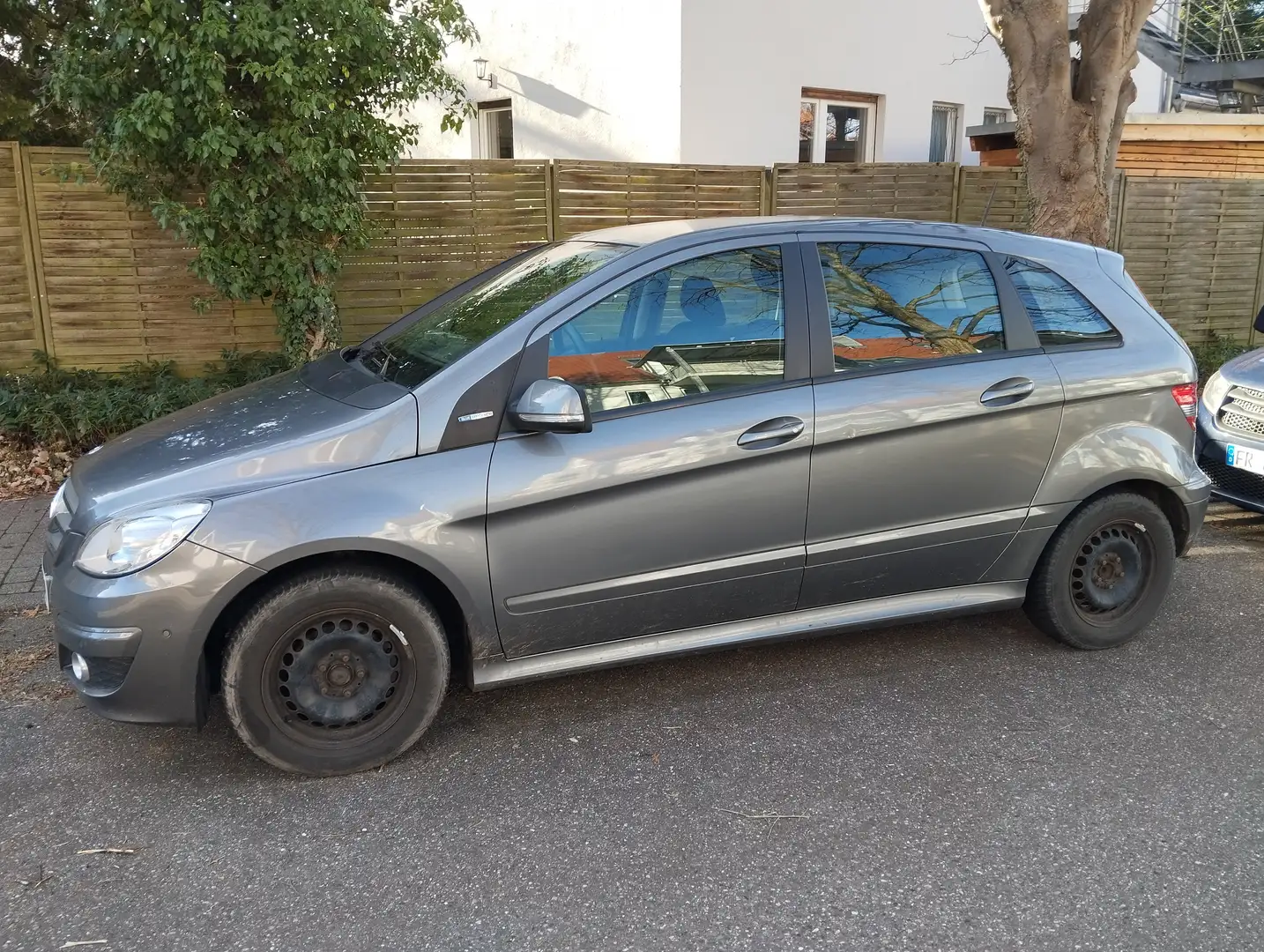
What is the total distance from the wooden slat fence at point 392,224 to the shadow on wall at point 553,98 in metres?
2.78

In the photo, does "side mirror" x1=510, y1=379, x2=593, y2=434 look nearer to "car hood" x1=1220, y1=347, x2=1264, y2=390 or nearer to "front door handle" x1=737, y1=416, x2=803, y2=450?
"front door handle" x1=737, y1=416, x2=803, y2=450

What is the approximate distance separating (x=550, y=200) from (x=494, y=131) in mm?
5053

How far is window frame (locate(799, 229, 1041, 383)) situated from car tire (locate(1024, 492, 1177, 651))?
0.77 meters

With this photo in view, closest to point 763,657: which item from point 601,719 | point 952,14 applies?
point 601,719

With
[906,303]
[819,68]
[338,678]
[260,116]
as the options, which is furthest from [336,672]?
[819,68]

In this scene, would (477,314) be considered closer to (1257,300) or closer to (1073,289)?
(1073,289)

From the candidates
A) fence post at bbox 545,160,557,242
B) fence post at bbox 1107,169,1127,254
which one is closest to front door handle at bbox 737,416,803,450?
fence post at bbox 545,160,557,242

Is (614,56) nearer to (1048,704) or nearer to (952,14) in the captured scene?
(952,14)

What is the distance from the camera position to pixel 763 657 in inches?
165

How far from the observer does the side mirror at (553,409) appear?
10.5ft

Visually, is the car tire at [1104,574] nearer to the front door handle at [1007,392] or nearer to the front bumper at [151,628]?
the front door handle at [1007,392]

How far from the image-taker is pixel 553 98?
1126cm

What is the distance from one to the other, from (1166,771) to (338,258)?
18.8 feet

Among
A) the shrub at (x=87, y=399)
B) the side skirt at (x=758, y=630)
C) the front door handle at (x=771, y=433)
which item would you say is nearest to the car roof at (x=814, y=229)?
the front door handle at (x=771, y=433)
